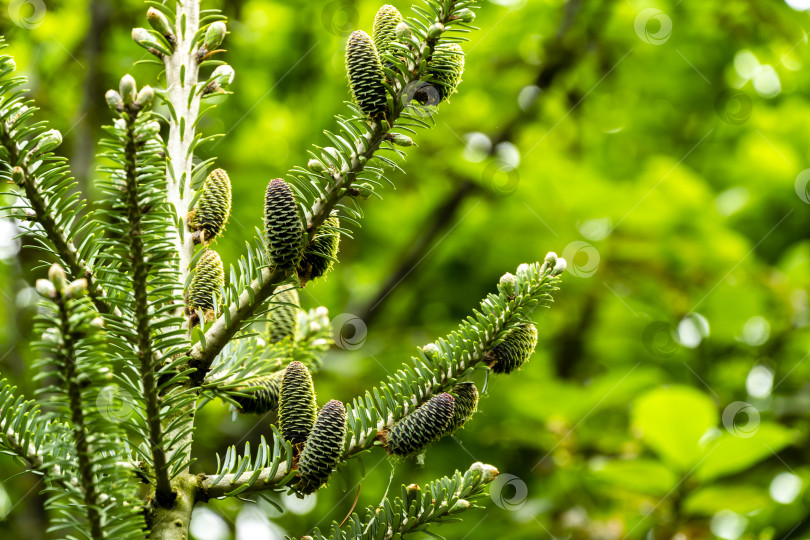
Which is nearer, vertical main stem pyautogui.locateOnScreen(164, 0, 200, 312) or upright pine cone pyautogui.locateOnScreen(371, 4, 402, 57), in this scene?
upright pine cone pyautogui.locateOnScreen(371, 4, 402, 57)

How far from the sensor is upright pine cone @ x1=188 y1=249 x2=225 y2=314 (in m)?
1.21

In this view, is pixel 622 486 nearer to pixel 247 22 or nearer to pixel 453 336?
pixel 453 336

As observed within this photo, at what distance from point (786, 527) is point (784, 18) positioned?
8.45 feet

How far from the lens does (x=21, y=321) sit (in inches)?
137

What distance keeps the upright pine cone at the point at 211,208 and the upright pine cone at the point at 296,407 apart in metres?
0.32

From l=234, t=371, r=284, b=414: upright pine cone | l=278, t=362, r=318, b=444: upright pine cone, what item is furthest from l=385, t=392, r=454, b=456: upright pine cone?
l=234, t=371, r=284, b=414: upright pine cone

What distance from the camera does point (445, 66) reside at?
3.39 ft

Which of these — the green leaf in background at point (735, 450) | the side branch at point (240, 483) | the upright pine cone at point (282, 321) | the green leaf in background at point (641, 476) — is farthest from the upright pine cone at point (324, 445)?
the green leaf in background at point (735, 450)

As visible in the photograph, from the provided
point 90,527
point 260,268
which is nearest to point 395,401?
point 260,268

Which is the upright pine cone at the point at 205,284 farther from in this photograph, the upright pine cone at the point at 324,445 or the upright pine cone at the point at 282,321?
the upright pine cone at the point at 324,445

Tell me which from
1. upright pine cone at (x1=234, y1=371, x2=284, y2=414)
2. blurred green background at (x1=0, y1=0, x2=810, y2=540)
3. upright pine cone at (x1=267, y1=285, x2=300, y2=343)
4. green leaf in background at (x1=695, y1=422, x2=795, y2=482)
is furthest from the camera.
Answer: blurred green background at (x1=0, y1=0, x2=810, y2=540)

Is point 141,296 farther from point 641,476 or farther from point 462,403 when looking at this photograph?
point 641,476

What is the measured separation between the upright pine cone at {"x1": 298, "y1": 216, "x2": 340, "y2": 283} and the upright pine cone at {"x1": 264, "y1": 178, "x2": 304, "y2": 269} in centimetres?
7

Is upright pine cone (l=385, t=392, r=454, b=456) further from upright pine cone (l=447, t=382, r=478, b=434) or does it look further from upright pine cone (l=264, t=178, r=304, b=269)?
upright pine cone (l=264, t=178, r=304, b=269)
